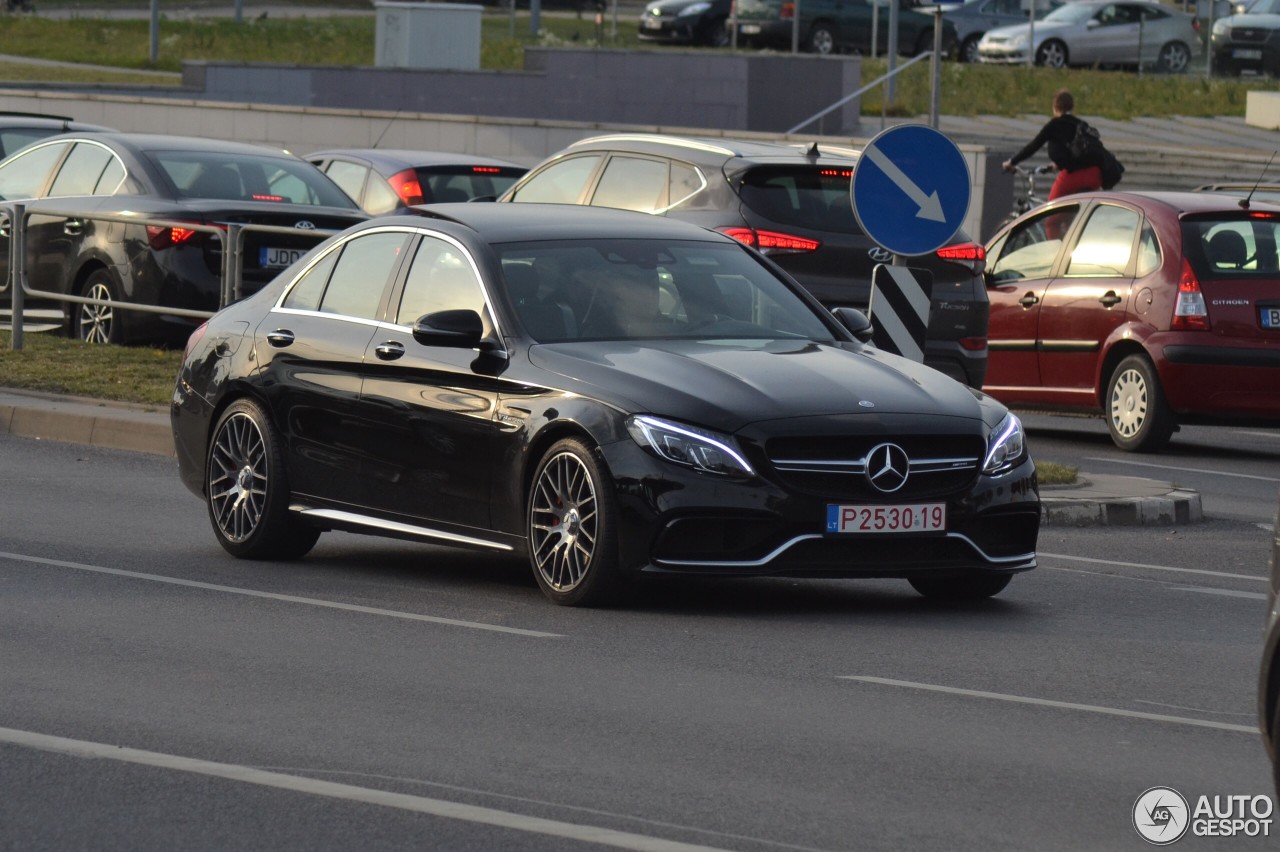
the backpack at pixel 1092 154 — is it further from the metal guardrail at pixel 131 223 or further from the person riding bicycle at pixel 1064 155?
the metal guardrail at pixel 131 223

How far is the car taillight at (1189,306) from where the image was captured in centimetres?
1531

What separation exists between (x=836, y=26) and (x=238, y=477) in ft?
136

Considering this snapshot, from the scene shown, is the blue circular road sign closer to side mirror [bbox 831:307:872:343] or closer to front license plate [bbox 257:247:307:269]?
side mirror [bbox 831:307:872:343]

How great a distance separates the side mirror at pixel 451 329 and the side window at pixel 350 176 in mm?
12399

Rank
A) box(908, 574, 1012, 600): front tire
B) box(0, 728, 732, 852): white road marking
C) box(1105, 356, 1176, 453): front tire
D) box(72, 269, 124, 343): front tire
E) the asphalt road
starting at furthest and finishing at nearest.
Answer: box(72, 269, 124, 343): front tire, box(1105, 356, 1176, 453): front tire, box(908, 574, 1012, 600): front tire, the asphalt road, box(0, 728, 732, 852): white road marking

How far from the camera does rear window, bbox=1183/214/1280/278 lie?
605 inches

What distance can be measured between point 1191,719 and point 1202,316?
8.44 meters

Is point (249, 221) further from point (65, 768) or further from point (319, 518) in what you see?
point (65, 768)

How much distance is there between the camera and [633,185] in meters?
16.0

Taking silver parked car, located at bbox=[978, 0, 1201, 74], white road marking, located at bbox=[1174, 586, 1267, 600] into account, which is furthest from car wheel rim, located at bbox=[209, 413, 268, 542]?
silver parked car, located at bbox=[978, 0, 1201, 74]

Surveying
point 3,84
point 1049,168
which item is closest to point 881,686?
point 1049,168

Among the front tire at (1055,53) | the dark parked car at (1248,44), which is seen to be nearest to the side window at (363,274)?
the dark parked car at (1248,44)

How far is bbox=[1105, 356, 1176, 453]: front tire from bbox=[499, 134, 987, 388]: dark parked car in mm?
1005

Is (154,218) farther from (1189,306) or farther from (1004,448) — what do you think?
(1004,448)
